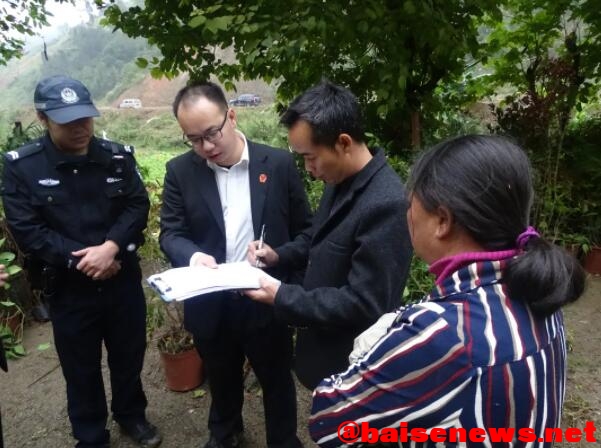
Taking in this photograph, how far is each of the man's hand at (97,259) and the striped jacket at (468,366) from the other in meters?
1.59

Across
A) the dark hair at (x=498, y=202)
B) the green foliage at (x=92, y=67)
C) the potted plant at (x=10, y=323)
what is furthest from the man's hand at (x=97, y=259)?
the green foliage at (x=92, y=67)

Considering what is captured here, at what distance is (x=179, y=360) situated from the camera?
307 cm

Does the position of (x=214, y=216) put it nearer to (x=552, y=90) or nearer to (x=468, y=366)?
(x=468, y=366)

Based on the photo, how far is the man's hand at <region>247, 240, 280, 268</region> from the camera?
1.95 meters

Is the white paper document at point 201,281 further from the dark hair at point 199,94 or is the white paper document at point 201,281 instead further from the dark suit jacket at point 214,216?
the dark hair at point 199,94

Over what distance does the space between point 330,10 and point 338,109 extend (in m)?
2.02

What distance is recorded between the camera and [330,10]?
3217mm

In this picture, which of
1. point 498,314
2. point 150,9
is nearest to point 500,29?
point 150,9

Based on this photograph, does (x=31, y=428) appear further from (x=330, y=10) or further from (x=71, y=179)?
(x=330, y=10)

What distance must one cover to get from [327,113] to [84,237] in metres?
1.41

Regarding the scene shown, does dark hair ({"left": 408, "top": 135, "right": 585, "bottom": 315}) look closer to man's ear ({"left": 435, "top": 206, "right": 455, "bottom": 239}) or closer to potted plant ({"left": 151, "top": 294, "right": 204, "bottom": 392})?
man's ear ({"left": 435, "top": 206, "right": 455, "bottom": 239})

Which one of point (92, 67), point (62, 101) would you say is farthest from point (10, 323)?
point (92, 67)

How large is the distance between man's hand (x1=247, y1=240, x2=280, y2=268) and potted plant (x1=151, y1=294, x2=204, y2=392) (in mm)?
1414

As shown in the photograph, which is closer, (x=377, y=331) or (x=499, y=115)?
(x=377, y=331)
